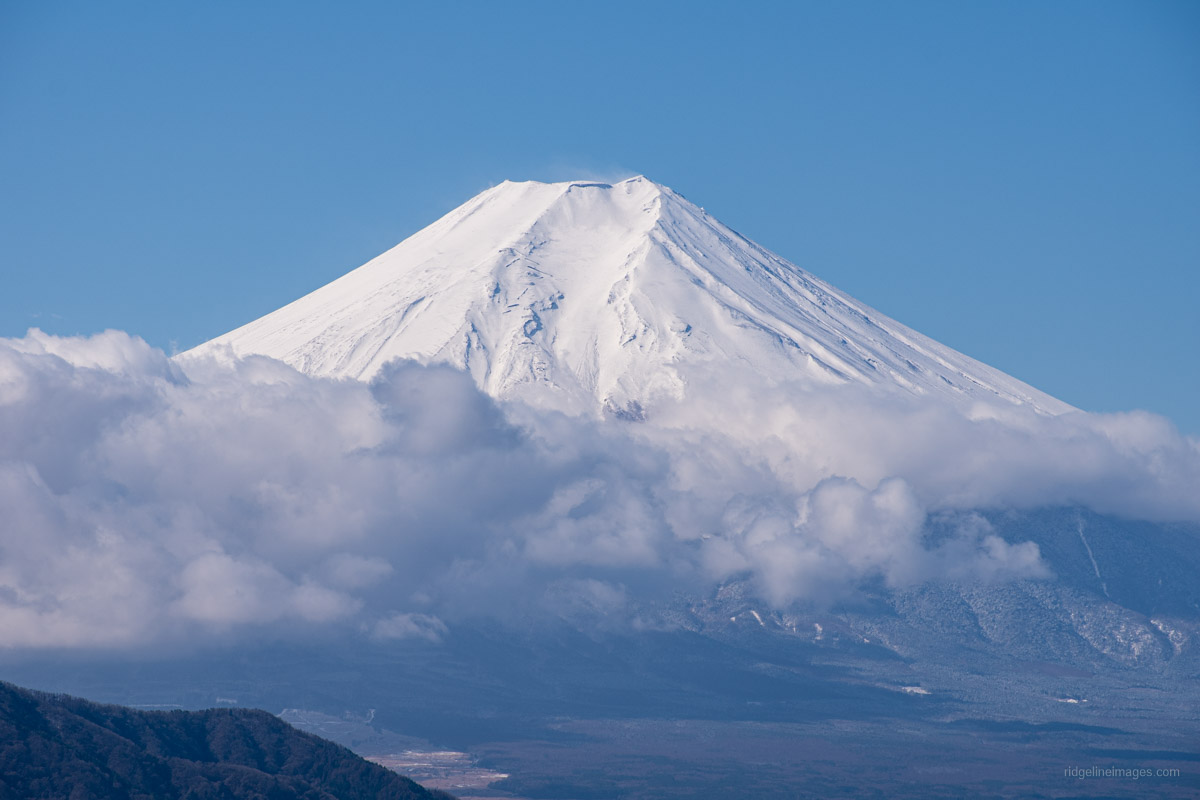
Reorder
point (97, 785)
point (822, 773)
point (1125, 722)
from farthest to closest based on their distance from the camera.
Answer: point (1125, 722) → point (822, 773) → point (97, 785)

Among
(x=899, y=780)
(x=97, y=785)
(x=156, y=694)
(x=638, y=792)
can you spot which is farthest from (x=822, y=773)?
(x=97, y=785)

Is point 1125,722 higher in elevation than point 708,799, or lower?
higher

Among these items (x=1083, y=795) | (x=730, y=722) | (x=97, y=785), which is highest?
(x=730, y=722)

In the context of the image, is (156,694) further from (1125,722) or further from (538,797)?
(1125,722)

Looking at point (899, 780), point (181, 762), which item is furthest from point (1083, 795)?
point (181, 762)

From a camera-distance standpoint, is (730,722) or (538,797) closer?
(538,797)

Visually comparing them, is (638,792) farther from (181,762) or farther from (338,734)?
(181,762)

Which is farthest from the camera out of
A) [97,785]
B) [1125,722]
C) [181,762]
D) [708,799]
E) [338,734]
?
[1125,722]
